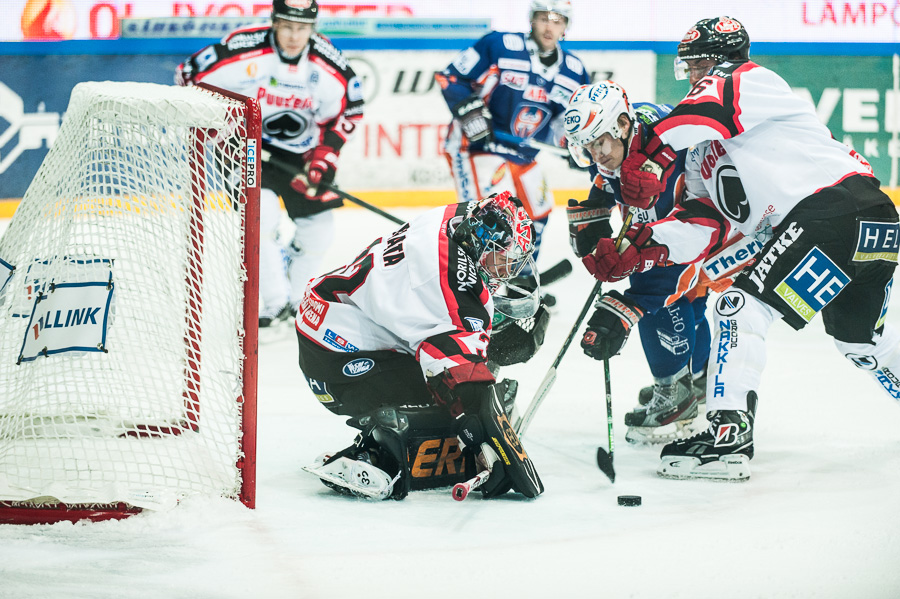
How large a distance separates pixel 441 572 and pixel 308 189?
322 centimetres

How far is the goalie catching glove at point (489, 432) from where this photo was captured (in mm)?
2340

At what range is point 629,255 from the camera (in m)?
2.96

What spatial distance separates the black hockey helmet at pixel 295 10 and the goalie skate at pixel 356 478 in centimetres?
283

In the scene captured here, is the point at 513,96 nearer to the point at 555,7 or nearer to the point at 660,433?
the point at 555,7

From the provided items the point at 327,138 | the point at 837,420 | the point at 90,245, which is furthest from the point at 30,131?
the point at 837,420

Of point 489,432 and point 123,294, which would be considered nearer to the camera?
point 489,432

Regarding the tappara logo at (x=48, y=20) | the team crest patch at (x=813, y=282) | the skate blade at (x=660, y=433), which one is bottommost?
the skate blade at (x=660, y=433)

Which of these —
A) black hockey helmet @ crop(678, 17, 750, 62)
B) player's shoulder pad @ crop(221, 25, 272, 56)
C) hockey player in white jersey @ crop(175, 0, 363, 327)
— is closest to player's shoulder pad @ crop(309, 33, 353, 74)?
hockey player in white jersey @ crop(175, 0, 363, 327)

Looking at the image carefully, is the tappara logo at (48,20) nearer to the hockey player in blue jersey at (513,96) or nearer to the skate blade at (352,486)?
the hockey player in blue jersey at (513,96)

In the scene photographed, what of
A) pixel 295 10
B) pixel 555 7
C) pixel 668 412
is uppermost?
pixel 555 7

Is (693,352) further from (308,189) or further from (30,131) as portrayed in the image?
(30,131)

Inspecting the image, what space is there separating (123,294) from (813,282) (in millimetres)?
1715

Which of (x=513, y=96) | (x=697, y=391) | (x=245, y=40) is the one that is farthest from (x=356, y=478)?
(x=513, y=96)

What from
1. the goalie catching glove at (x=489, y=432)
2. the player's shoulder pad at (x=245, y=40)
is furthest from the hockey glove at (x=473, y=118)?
the goalie catching glove at (x=489, y=432)
